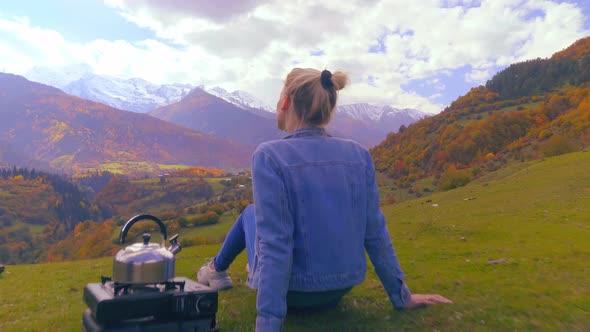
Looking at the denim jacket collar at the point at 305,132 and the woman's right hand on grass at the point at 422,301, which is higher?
the denim jacket collar at the point at 305,132

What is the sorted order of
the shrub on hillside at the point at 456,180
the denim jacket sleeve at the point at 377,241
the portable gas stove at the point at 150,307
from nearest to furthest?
the portable gas stove at the point at 150,307, the denim jacket sleeve at the point at 377,241, the shrub on hillside at the point at 456,180

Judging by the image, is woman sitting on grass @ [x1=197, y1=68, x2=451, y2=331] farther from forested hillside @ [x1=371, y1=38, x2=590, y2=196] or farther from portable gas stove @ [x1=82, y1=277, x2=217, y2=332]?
forested hillside @ [x1=371, y1=38, x2=590, y2=196]

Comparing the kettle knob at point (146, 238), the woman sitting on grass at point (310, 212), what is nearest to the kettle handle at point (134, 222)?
the kettle knob at point (146, 238)

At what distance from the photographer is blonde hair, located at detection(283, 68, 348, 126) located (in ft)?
9.80

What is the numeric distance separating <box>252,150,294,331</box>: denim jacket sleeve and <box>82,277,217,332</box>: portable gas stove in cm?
48

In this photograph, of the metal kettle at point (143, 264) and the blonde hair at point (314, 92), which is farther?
the blonde hair at point (314, 92)

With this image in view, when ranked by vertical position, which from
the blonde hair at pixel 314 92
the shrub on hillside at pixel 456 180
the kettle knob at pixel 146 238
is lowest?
the kettle knob at pixel 146 238

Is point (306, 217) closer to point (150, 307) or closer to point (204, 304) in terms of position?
point (204, 304)

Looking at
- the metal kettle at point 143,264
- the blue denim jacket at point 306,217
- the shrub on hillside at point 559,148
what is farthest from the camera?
the shrub on hillside at point 559,148

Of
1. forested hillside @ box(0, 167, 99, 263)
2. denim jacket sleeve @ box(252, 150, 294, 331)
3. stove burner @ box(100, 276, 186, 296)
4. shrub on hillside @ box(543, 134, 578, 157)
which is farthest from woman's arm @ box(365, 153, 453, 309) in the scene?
forested hillside @ box(0, 167, 99, 263)

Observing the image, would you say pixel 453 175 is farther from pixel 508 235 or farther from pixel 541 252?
pixel 541 252

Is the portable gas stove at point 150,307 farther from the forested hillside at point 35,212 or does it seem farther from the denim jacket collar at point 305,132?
the forested hillside at point 35,212

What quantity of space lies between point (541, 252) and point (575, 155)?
21.4m

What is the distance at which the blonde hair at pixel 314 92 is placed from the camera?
2.99 m
